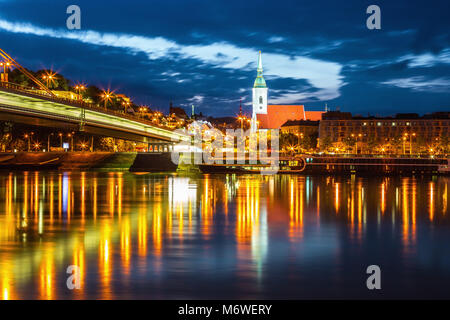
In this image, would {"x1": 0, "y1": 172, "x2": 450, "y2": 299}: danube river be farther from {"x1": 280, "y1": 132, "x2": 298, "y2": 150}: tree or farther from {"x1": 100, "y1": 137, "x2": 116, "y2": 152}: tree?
{"x1": 280, "y1": 132, "x2": 298, "y2": 150}: tree

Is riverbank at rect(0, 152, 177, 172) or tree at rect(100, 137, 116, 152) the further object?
tree at rect(100, 137, 116, 152)

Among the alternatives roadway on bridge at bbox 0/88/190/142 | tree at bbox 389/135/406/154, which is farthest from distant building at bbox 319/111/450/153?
roadway on bridge at bbox 0/88/190/142

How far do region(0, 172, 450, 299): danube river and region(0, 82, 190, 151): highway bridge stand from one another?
125 ft

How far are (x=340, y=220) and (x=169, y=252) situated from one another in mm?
10777

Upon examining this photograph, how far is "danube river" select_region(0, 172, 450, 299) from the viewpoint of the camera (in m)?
11.7

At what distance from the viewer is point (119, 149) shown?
13638 centimetres

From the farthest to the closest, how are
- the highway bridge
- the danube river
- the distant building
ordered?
the distant building
the highway bridge
the danube river

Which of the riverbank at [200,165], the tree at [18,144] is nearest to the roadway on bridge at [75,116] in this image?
the riverbank at [200,165]

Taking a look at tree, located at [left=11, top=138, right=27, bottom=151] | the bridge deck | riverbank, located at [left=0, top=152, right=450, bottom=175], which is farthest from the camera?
tree, located at [left=11, top=138, right=27, bottom=151]

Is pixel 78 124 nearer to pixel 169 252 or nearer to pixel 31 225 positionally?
pixel 31 225

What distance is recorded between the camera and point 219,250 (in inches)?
633

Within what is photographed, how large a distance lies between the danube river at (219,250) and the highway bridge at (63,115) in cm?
3798

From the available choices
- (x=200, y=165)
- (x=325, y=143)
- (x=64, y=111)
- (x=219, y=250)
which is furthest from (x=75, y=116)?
(x=325, y=143)

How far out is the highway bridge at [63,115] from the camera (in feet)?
208
